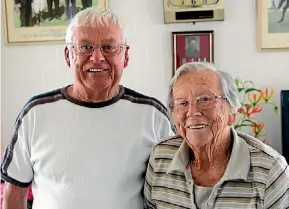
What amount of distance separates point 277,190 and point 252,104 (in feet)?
4.63

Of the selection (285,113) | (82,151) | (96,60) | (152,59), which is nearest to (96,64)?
(96,60)

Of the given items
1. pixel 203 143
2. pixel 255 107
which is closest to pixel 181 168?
pixel 203 143

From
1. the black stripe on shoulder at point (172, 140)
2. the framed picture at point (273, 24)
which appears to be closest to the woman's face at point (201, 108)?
the black stripe on shoulder at point (172, 140)

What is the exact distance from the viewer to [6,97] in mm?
2822

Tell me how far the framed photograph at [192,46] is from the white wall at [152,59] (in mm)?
38

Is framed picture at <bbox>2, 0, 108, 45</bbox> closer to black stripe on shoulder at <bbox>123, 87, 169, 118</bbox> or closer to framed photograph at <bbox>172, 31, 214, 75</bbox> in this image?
framed photograph at <bbox>172, 31, 214, 75</bbox>

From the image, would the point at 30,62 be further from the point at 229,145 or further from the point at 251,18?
the point at 229,145

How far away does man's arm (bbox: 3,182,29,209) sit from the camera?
149 cm

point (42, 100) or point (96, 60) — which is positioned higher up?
point (96, 60)

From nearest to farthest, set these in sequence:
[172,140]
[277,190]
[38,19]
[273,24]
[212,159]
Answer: [277,190], [212,159], [172,140], [273,24], [38,19]

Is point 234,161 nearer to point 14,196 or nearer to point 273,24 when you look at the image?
point 14,196

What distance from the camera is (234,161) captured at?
1.27m

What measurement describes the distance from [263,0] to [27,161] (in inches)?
67.3

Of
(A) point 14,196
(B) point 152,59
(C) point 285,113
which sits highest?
(B) point 152,59
